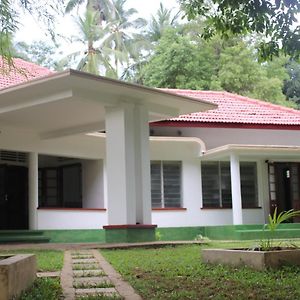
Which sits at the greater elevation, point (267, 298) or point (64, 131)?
point (64, 131)

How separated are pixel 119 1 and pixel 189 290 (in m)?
37.1

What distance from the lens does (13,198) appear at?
1609 centimetres

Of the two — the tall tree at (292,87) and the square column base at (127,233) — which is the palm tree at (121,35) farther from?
the square column base at (127,233)

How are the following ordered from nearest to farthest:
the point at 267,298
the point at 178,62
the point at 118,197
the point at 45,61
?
the point at 267,298 → the point at 118,197 → the point at 178,62 → the point at 45,61

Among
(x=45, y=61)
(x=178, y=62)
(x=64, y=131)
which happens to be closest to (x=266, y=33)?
(x=64, y=131)

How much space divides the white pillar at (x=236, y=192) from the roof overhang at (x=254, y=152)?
0.28m

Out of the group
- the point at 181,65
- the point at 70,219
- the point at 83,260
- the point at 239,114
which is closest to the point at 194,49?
the point at 181,65

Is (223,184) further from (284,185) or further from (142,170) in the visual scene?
(142,170)

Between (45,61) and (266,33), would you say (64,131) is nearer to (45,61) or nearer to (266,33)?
(266,33)

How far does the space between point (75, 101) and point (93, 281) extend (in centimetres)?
653

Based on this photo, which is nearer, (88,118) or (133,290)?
(133,290)

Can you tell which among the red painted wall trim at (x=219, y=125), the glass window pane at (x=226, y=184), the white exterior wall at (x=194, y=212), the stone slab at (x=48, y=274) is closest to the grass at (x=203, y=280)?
the stone slab at (x=48, y=274)

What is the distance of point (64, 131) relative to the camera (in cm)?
1539

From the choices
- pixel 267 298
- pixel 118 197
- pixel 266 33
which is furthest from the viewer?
pixel 118 197
